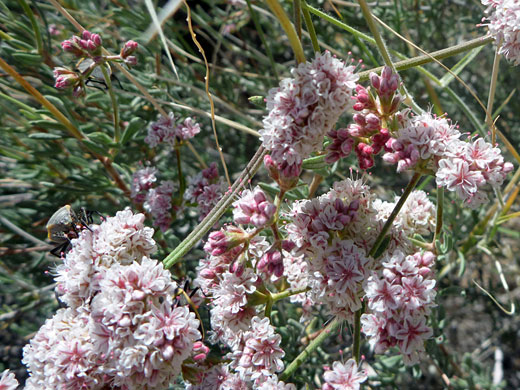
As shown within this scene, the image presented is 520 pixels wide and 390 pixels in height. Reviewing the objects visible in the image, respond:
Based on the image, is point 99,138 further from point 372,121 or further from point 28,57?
point 372,121

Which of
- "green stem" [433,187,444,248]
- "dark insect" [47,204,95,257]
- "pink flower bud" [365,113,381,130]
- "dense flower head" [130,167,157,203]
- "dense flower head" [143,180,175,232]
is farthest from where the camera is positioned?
"dense flower head" [130,167,157,203]

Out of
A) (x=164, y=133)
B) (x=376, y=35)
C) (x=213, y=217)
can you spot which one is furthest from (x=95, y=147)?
(x=376, y=35)

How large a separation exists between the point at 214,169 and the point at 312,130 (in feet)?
3.31

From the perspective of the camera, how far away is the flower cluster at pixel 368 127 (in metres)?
1.50

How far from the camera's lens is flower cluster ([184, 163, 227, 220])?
2188 millimetres

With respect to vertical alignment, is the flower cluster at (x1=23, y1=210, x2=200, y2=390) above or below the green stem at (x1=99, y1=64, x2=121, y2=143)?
below

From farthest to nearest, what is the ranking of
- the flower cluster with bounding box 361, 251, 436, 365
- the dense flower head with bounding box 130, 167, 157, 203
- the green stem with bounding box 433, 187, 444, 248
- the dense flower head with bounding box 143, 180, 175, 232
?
the dense flower head with bounding box 130, 167, 157, 203, the dense flower head with bounding box 143, 180, 175, 232, the green stem with bounding box 433, 187, 444, 248, the flower cluster with bounding box 361, 251, 436, 365

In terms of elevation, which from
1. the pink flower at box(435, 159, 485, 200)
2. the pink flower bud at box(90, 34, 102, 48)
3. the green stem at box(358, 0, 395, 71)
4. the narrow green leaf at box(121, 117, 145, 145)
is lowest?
the narrow green leaf at box(121, 117, 145, 145)

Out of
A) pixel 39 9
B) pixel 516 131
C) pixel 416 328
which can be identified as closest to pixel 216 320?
pixel 416 328

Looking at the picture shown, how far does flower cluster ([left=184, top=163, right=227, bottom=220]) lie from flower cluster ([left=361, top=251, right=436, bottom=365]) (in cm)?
95

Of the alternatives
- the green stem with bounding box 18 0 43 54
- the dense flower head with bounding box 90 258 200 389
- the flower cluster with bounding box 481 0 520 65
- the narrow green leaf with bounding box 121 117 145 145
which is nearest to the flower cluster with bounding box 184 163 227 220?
the narrow green leaf with bounding box 121 117 145 145

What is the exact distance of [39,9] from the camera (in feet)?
8.86

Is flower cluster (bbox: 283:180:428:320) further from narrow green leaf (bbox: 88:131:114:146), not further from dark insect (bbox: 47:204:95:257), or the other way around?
narrow green leaf (bbox: 88:131:114:146)

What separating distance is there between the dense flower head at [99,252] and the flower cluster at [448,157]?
84 cm
